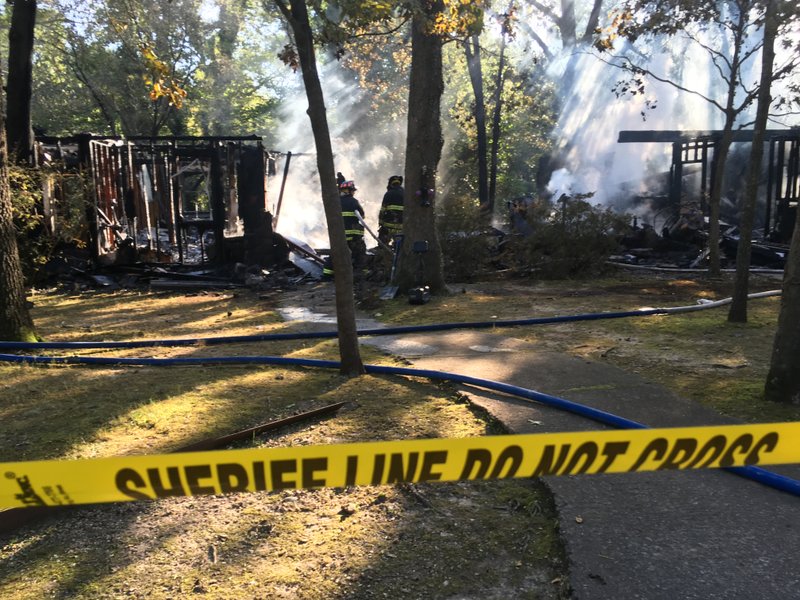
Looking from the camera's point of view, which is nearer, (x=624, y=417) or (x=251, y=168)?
(x=624, y=417)

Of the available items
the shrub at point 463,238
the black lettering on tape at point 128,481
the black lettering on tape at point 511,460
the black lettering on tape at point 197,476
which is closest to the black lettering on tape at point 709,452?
the black lettering on tape at point 511,460

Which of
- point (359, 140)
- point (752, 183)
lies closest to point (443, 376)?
point (752, 183)

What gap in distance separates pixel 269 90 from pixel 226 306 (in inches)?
1600

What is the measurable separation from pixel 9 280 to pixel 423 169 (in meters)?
5.64

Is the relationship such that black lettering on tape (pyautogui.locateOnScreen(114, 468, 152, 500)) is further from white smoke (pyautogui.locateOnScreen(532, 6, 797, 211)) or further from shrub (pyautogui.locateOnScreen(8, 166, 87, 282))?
white smoke (pyautogui.locateOnScreen(532, 6, 797, 211))

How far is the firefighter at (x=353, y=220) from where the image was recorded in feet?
34.5

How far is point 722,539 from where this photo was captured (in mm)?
2457

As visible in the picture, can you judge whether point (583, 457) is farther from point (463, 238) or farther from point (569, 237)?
point (569, 237)

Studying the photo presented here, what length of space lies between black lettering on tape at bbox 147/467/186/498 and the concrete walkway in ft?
4.47

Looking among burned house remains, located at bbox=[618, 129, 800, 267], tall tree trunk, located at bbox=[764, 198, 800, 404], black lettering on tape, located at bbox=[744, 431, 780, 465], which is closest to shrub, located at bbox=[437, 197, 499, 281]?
burned house remains, located at bbox=[618, 129, 800, 267]

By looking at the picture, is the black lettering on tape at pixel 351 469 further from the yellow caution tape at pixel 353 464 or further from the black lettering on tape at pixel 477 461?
the black lettering on tape at pixel 477 461

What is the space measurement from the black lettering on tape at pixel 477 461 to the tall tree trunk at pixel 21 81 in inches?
445

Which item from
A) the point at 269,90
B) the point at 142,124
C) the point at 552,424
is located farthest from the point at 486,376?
the point at 269,90

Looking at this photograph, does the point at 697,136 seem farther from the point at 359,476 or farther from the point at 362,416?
the point at 359,476
